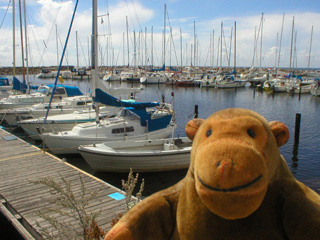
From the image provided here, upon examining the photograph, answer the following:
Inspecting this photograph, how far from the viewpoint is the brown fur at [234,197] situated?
192 cm

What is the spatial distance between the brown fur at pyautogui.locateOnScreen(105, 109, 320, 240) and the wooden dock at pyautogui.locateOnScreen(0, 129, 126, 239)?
1791mm

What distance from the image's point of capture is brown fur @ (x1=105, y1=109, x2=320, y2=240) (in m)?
1.92

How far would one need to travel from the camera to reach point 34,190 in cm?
744

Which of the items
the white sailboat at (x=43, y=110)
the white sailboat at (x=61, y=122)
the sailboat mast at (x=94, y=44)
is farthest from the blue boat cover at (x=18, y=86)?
the sailboat mast at (x=94, y=44)

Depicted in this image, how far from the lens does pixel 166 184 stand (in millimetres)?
11242

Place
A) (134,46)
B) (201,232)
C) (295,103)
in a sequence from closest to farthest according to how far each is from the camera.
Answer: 1. (201,232)
2. (295,103)
3. (134,46)

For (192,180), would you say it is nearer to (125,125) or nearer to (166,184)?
(166,184)

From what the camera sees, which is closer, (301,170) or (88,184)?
(88,184)

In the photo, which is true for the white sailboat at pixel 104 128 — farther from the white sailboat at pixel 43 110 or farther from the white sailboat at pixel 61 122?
the white sailboat at pixel 43 110

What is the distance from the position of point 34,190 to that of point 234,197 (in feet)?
22.3

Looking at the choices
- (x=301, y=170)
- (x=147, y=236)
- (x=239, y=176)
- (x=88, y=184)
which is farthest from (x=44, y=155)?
(x=301, y=170)

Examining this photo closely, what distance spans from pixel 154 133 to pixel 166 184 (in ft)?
11.3

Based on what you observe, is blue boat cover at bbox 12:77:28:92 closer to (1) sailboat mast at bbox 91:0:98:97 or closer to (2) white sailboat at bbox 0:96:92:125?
(2) white sailboat at bbox 0:96:92:125

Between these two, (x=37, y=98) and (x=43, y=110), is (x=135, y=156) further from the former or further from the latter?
(x=37, y=98)
